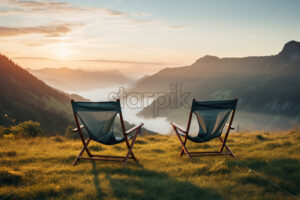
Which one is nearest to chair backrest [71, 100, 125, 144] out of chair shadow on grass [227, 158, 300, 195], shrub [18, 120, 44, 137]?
chair shadow on grass [227, 158, 300, 195]

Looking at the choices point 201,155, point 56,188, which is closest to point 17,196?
point 56,188

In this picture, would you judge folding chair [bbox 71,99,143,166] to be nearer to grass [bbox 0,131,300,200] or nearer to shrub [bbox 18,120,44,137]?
grass [bbox 0,131,300,200]

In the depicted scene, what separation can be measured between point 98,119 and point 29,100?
64.0m

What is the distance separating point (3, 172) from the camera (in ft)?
12.8

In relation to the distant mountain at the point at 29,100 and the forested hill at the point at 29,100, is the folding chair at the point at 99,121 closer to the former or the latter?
the distant mountain at the point at 29,100

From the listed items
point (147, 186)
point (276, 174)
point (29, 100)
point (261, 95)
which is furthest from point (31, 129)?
point (261, 95)

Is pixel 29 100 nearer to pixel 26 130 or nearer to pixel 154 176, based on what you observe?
pixel 26 130

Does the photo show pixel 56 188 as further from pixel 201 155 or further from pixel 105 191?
pixel 201 155

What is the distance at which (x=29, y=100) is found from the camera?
2383 inches

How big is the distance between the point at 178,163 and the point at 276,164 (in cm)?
192

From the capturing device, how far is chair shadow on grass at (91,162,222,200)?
3.28m

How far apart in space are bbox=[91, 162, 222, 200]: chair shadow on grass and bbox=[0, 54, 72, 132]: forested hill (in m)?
50.2

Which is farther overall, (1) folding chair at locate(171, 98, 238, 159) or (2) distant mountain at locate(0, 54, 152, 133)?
(2) distant mountain at locate(0, 54, 152, 133)

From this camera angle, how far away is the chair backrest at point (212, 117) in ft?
16.0
